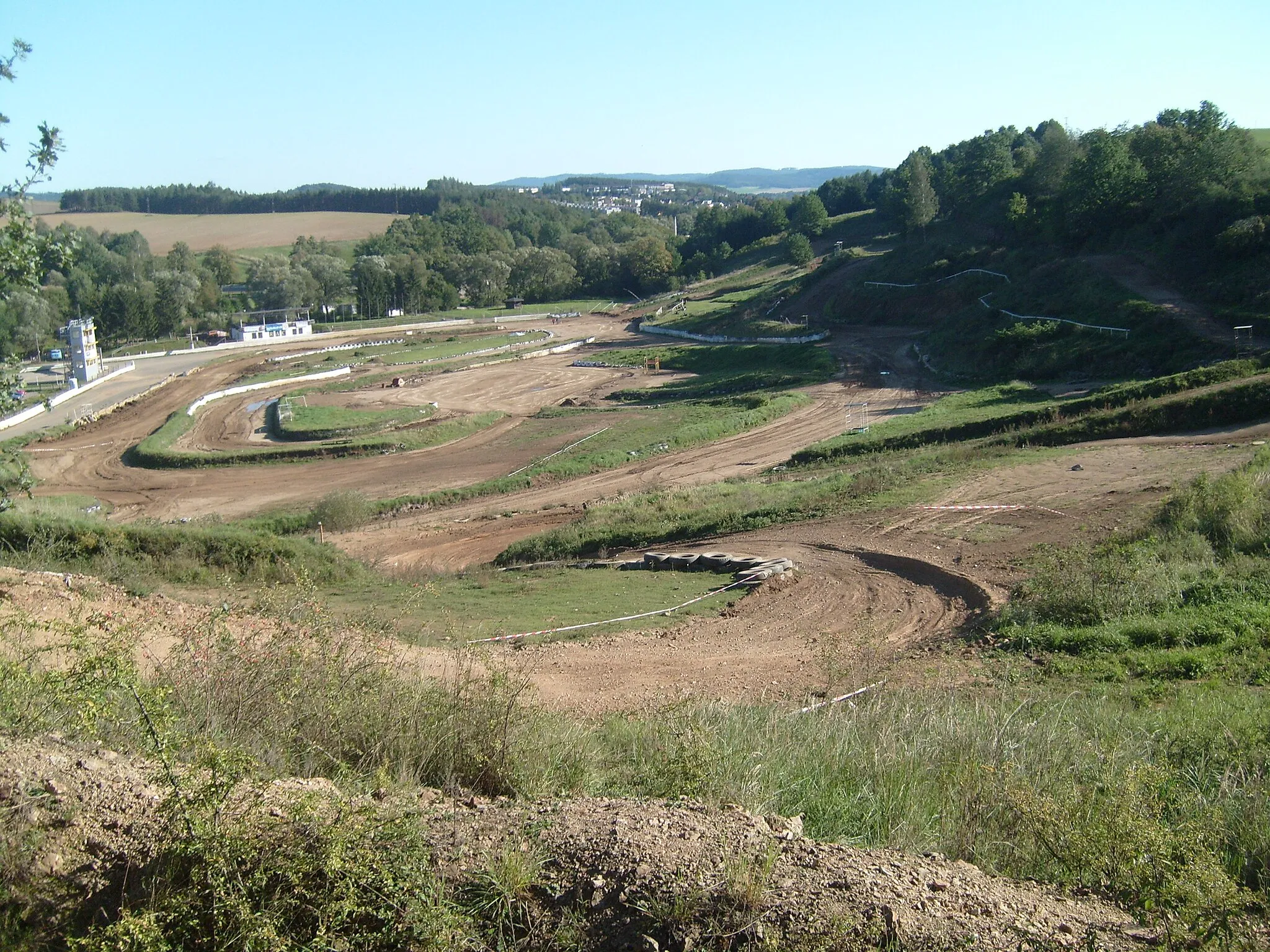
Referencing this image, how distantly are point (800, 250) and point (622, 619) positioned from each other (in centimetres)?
8968

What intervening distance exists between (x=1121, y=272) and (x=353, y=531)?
43.3 m

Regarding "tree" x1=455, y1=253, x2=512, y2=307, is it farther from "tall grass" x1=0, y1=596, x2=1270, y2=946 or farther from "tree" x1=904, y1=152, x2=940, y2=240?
"tall grass" x1=0, y1=596, x2=1270, y2=946

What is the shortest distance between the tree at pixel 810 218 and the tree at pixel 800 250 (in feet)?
27.8

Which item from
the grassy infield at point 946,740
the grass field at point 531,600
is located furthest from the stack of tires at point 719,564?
the grassy infield at point 946,740

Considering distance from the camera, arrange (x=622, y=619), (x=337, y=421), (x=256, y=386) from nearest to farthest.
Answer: (x=622, y=619) < (x=337, y=421) < (x=256, y=386)

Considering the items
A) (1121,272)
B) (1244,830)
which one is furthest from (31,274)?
(1121,272)

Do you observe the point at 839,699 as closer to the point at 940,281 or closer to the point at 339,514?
the point at 339,514

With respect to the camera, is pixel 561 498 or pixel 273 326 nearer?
pixel 561 498

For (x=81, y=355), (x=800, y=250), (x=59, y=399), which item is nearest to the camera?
(x=59, y=399)

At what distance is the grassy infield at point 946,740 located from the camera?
5.18m

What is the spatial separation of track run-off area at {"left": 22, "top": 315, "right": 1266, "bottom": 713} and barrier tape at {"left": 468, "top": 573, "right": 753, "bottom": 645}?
58 centimetres

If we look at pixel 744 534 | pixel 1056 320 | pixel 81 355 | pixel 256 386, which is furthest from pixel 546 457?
pixel 81 355

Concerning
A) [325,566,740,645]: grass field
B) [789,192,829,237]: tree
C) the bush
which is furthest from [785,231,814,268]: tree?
[325,566,740,645]: grass field

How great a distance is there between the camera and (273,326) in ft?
324
